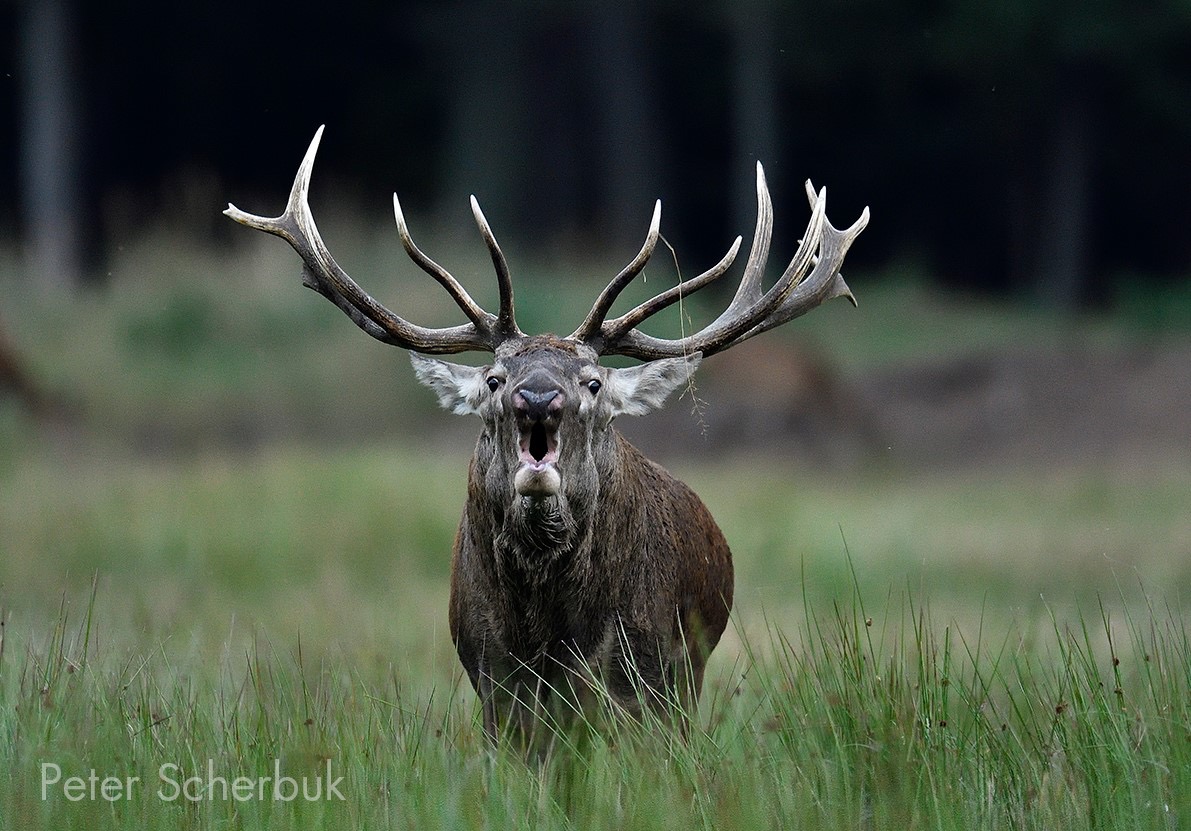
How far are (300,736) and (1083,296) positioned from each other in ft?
76.4

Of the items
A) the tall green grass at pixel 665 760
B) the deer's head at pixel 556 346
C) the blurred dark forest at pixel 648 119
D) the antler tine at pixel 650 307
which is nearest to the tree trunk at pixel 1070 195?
the blurred dark forest at pixel 648 119

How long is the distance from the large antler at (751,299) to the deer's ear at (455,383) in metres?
0.38

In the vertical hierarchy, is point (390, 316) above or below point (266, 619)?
above

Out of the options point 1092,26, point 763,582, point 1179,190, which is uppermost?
point 1092,26

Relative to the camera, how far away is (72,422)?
15680 millimetres

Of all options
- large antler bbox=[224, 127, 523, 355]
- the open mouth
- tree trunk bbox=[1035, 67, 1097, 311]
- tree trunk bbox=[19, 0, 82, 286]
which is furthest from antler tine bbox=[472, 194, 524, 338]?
tree trunk bbox=[1035, 67, 1097, 311]

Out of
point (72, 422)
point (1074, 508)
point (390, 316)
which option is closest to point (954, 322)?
point (1074, 508)

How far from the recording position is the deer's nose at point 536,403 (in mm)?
5309

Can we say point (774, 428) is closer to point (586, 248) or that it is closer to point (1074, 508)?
point (1074, 508)

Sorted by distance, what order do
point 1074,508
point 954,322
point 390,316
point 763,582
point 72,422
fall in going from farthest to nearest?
1. point 954,322
2. point 72,422
3. point 1074,508
4. point 763,582
5. point 390,316

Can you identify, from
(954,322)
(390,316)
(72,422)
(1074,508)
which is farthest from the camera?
(954,322)

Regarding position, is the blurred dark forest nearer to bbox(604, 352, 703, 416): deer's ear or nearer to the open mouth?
bbox(604, 352, 703, 416): deer's ear

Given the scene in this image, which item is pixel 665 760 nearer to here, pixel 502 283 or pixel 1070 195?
pixel 502 283

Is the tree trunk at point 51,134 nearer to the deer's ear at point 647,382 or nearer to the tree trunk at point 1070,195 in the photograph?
the tree trunk at point 1070,195
